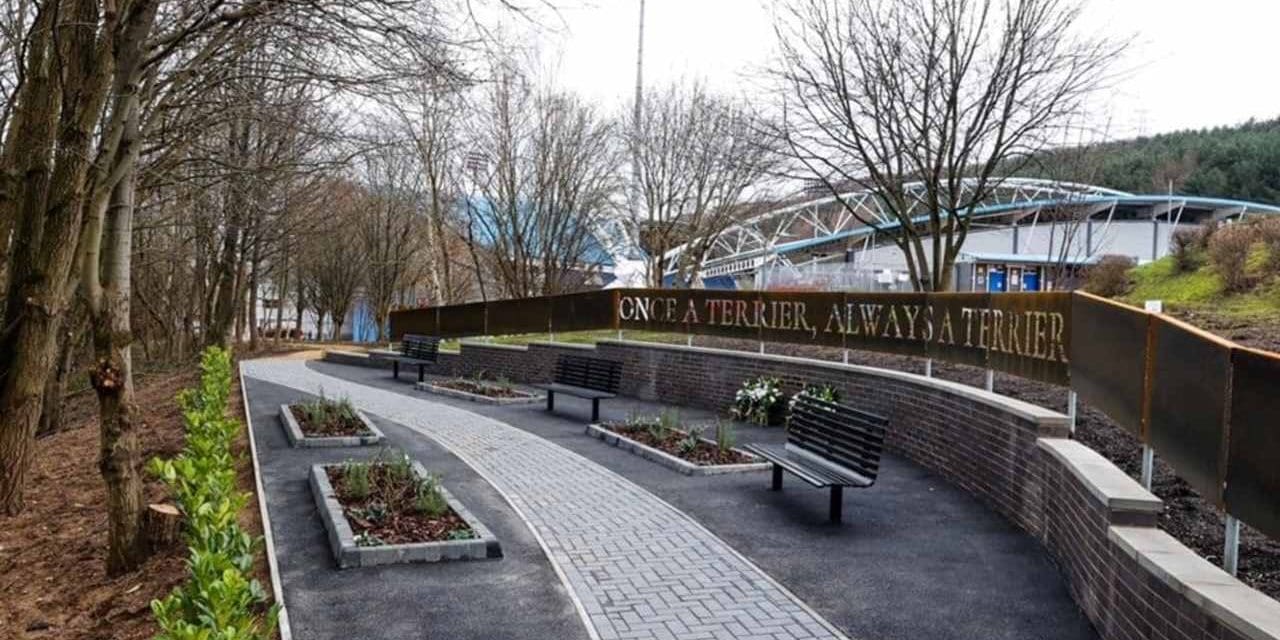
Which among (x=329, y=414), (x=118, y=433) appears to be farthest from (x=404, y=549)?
(x=329, y=414)

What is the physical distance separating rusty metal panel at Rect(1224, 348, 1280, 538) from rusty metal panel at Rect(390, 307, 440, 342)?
24.0m

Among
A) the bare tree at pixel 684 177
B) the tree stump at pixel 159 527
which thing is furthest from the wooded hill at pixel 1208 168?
the tree stump at pixel 159 527

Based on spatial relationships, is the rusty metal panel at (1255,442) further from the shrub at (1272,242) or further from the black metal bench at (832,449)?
the shrub at (1272,242)

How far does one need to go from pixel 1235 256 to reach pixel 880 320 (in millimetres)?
8208

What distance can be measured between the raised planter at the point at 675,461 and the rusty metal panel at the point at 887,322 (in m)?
2.63

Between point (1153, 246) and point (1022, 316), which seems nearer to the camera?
point (1022, 316)

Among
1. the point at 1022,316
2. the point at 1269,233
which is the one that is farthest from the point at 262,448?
the point at 1269,233

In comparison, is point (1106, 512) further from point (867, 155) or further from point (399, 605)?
point (867, 155)

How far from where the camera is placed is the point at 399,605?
17.4 feet

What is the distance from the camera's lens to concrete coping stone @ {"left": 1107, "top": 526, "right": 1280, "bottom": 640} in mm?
3295

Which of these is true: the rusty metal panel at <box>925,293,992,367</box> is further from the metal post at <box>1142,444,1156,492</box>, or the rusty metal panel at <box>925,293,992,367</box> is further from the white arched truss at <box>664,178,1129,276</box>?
the white arched truss at <box>664,178,1129,276</box>

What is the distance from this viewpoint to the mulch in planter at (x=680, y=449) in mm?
9500

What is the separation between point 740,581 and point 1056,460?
2345mm

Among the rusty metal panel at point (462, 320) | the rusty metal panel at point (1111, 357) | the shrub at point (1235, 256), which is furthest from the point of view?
the rusty metal panel at point (462, 320)
